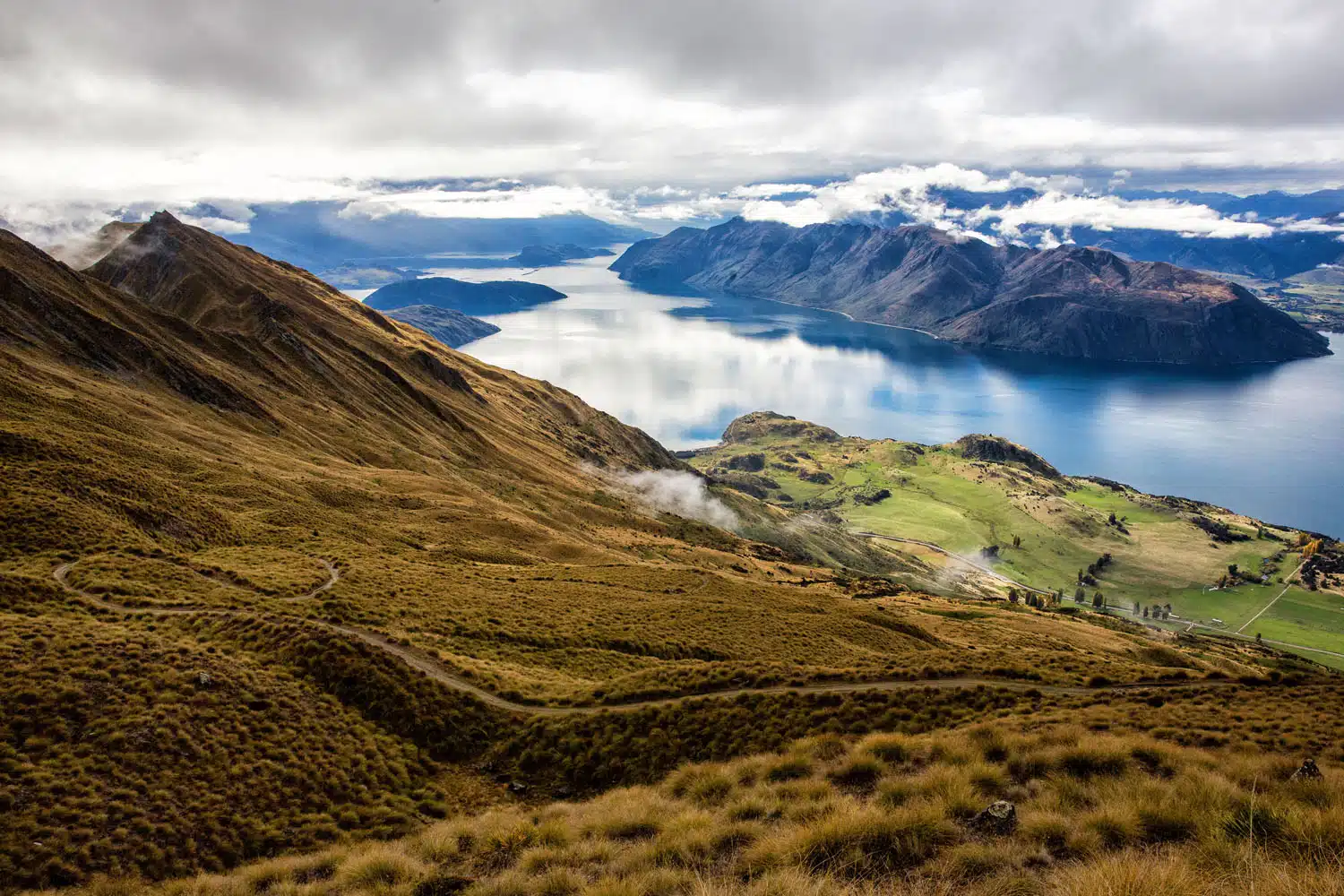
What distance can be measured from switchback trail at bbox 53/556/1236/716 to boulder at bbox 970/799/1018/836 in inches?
464

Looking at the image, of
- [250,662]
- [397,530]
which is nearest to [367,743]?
[250,662]

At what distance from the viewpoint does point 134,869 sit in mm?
16297

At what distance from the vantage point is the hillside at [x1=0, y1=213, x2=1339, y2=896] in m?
18.5

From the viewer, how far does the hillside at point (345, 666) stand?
1848 centimetres

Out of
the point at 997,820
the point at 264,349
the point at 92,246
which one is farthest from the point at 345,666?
the point at 92,246

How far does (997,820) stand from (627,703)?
15.6 metres

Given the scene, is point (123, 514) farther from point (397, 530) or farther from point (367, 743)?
point (367, 743)

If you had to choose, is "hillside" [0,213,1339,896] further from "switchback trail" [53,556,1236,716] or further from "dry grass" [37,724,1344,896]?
"dry grass" [37,724,1344,896]

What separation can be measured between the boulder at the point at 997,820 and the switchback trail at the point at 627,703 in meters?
11.8

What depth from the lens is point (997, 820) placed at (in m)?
13.2

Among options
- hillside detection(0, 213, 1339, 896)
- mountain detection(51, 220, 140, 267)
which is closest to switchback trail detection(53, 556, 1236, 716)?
hillside detection(0, 213, 1339, 896)

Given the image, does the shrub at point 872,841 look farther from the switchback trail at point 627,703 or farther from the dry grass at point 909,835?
the switchback trail at point 627,703

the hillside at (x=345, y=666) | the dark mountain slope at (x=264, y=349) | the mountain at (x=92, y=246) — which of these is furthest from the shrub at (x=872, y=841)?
the mountain at (x=92, y=246)

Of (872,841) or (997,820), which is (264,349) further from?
(997,820)
